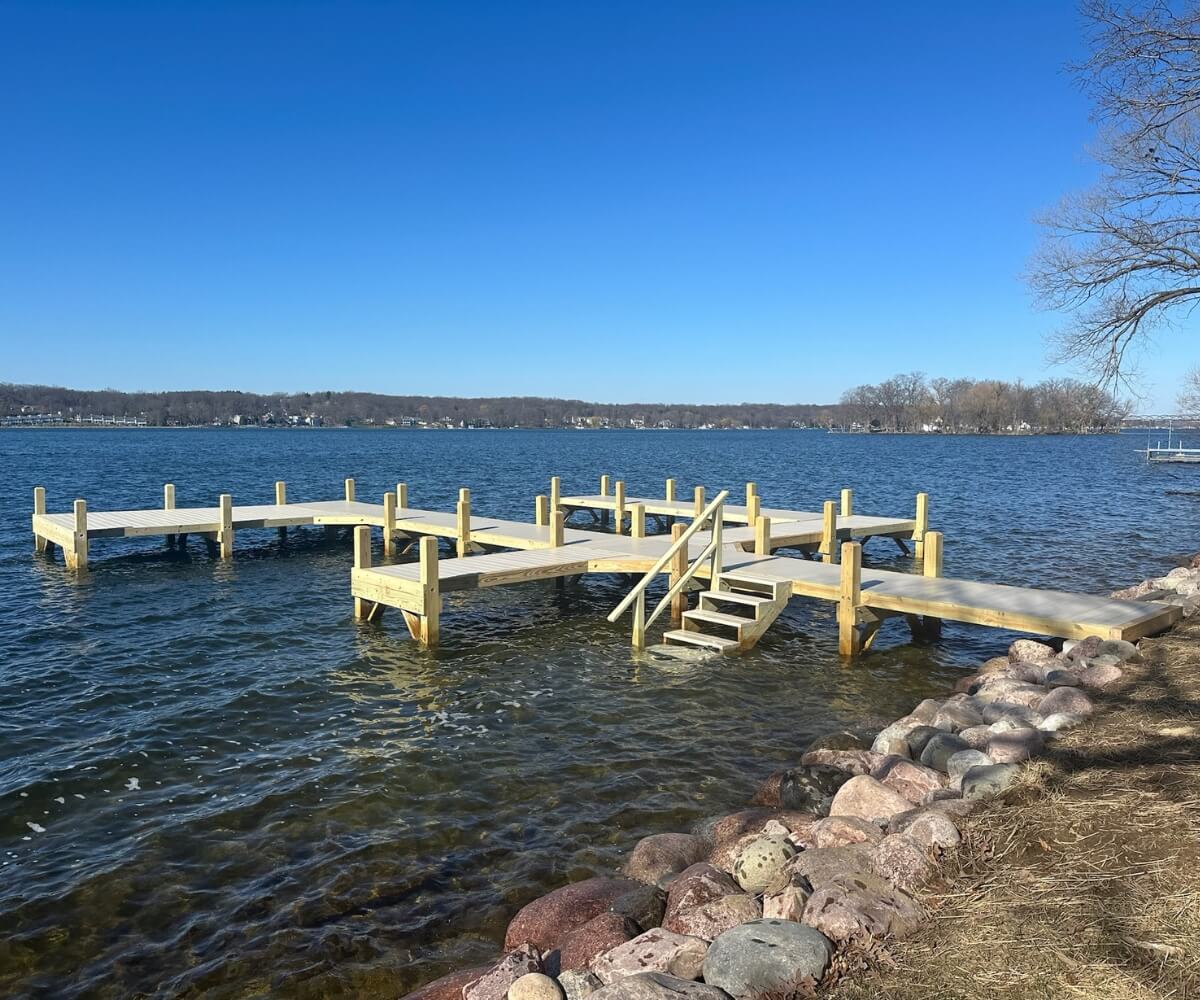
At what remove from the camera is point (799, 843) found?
21.3ft

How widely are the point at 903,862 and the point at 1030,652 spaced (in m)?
7.56

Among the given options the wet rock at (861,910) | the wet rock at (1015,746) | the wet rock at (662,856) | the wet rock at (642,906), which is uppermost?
the wet rock at (1015,746)

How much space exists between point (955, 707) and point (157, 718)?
9463 mm

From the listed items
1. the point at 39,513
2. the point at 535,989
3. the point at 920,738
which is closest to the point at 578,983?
the point at 535,989

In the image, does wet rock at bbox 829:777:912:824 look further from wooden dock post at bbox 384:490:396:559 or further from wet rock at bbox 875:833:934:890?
wooden dock post at bbox 384:490:396:559

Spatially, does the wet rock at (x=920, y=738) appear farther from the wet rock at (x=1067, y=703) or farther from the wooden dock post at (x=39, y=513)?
the wooden dock post at (x=39, y=513)

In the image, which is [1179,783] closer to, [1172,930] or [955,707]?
[1172,930]

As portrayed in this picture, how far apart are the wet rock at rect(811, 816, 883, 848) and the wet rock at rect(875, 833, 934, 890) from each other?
670 mm

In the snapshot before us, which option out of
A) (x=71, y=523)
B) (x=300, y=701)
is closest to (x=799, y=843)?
(x=300, y=701)

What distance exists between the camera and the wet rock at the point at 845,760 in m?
8.27

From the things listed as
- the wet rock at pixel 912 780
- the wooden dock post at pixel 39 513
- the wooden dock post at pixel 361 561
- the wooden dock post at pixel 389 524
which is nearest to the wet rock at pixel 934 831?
the wet rock at pixel 912 780

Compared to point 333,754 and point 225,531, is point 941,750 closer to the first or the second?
point 333,754

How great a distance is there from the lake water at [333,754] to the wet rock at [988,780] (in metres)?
2.61

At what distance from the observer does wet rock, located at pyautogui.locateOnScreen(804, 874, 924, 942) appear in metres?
4.49
